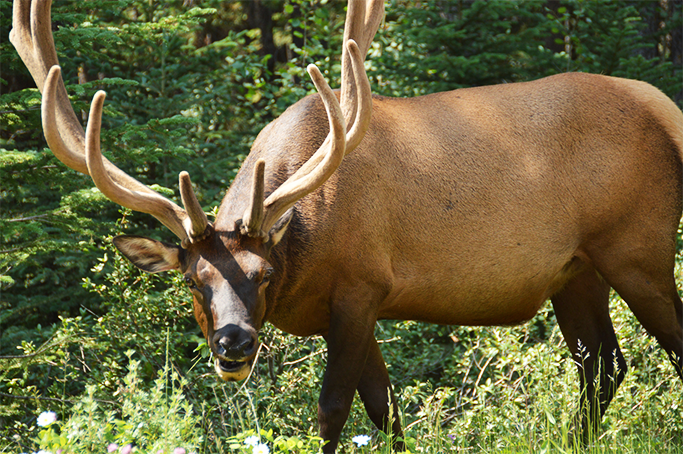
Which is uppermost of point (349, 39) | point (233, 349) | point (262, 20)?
point (349, 39)

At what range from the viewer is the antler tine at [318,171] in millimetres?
3584

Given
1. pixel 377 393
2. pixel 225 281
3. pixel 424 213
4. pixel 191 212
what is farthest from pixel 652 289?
pixel 191 212

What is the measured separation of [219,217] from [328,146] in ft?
2.38

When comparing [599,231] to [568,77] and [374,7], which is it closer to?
[568,77]

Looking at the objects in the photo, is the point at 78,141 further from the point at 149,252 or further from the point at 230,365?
the point at 230,365

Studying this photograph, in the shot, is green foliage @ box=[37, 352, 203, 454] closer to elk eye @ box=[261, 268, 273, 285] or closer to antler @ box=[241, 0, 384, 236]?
elk eye @ box=[261, 268, 273, 285]

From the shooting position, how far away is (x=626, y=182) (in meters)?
4.53

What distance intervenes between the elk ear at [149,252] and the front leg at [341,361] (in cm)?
93

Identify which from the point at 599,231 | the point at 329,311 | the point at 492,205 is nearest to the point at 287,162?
the point at 329,311

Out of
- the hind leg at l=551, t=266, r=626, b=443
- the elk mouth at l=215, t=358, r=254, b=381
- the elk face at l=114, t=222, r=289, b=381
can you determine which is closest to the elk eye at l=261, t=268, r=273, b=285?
the elk face at l=114, t=222, r=289, b=381

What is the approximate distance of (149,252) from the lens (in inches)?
151

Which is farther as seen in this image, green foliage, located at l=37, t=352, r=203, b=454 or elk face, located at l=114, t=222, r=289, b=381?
elk face, located at l=114, t=222, r=289, b=381

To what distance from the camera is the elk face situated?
10.8 feet

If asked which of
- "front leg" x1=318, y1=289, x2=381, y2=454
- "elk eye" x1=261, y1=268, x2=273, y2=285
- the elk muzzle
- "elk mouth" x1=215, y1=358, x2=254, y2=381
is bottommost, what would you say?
"front leg" x1=318, y1=289, x2=381, y2=454
